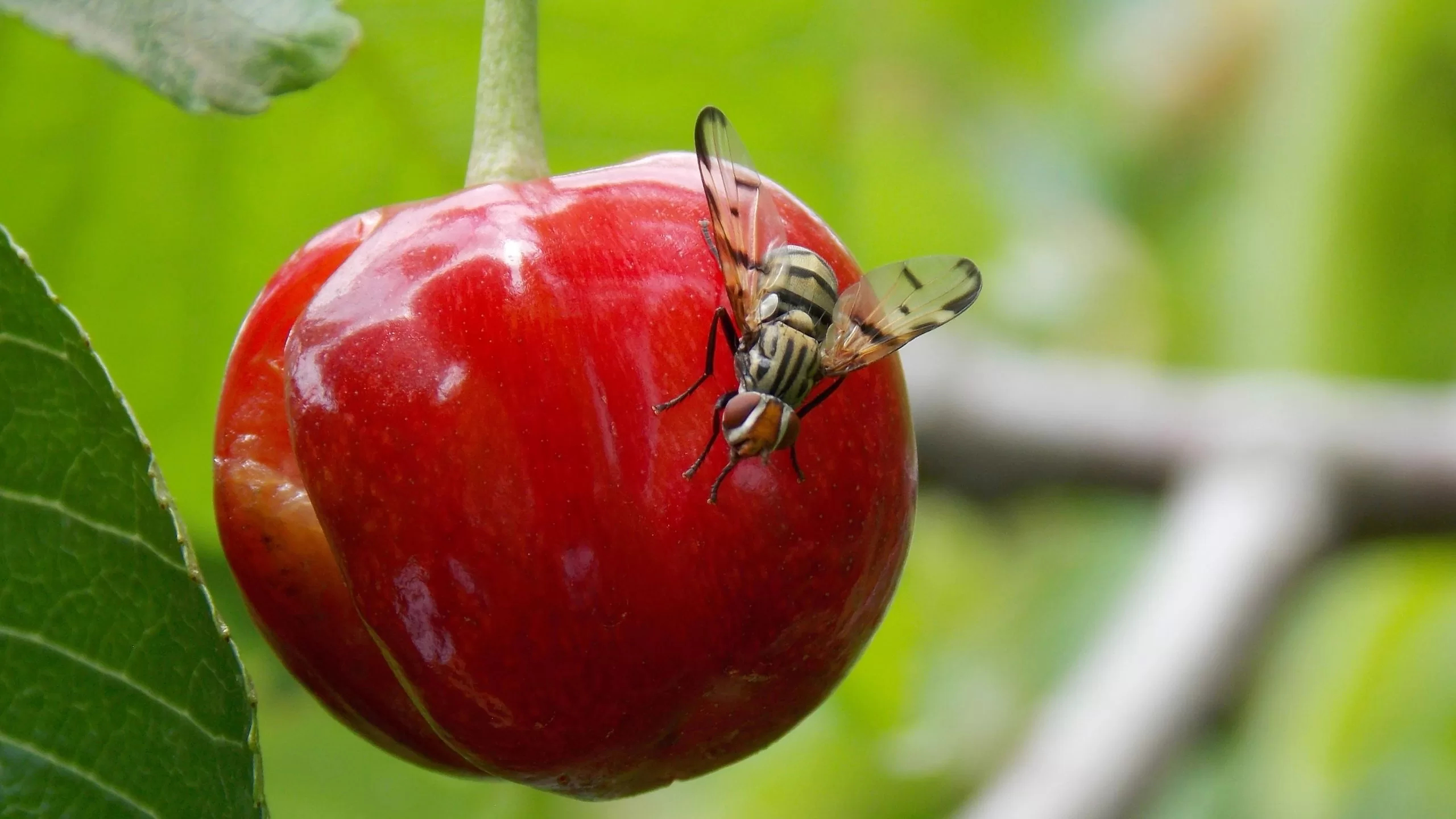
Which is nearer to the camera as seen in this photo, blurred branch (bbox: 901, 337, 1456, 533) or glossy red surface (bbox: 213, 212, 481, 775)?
glossy red surface (bbox: 213, 212, 481, 775)

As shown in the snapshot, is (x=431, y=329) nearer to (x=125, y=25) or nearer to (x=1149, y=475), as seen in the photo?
(x=125, y=25)

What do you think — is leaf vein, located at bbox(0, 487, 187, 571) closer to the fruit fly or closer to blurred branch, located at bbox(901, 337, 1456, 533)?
the fruit fly

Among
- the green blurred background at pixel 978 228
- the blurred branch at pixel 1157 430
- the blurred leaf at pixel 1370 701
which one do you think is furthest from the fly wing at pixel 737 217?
the blurred leaf at pixel 1370 701

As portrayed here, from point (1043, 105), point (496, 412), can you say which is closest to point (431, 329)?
point (496, 412)

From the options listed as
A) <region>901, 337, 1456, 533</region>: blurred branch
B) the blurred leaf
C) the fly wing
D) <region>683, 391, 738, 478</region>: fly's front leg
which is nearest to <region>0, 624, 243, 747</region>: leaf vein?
<region>683, 391, 738, 478</region>: fly's front leg

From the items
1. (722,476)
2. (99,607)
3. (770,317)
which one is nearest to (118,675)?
(99,607)

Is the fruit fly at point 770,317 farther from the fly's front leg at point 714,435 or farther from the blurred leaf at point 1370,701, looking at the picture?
the blurred leaf at point 1370,701
